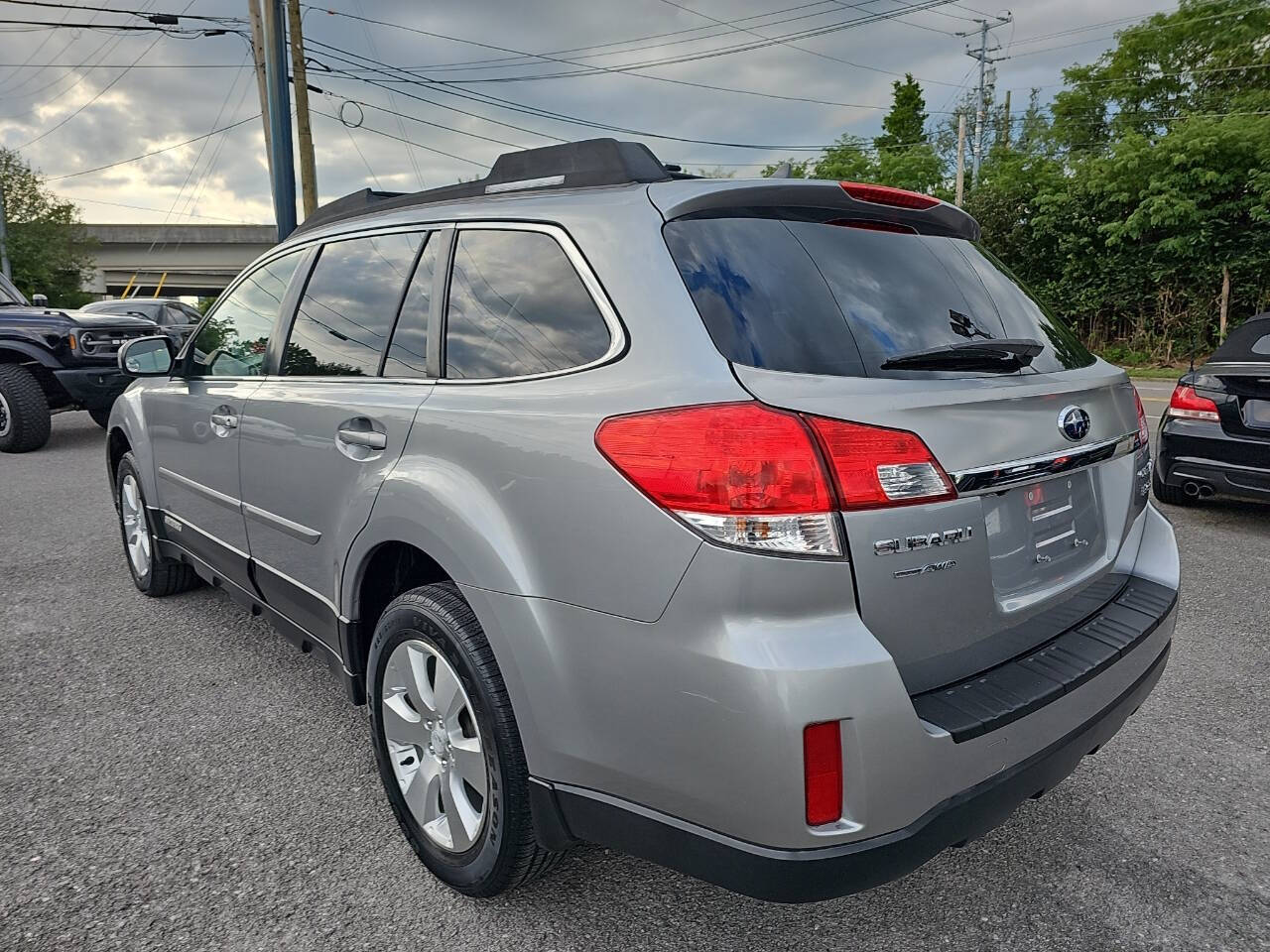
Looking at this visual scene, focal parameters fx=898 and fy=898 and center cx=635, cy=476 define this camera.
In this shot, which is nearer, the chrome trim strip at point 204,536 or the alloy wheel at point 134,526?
the chrome trim strip at point 204,536

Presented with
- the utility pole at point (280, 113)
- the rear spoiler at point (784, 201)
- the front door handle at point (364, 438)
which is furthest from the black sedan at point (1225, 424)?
the utility pole at point (280, 113)

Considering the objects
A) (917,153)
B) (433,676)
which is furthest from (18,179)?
(433,676)

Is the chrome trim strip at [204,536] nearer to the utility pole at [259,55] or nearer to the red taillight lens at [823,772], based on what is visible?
the red taillight lens at [823,772]

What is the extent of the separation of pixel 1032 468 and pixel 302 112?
19.7 metres

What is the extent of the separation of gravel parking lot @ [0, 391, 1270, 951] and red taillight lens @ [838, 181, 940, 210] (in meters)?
1.72

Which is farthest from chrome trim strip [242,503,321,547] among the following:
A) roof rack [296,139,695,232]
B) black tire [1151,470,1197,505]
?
black tire [1151,470,1197,505]

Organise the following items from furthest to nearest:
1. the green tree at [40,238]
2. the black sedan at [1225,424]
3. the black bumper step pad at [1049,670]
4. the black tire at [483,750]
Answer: the green tree at [40,238]
the black sedan at [1225,424]
the black tire at [483,750]
the black bumper step pad at [1049,670]

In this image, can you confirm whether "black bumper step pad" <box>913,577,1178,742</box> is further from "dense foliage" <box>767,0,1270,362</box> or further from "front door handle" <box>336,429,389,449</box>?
"dense foliage" <box>767,0,1270,362</box>

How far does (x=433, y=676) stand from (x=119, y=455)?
352 centimetres

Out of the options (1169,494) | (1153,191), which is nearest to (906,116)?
(1153,191)

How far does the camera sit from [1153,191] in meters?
20.2

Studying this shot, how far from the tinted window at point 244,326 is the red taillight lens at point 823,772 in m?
2.46

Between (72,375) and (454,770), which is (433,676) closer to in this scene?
(454,770)

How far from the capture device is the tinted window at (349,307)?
8.55 feet
